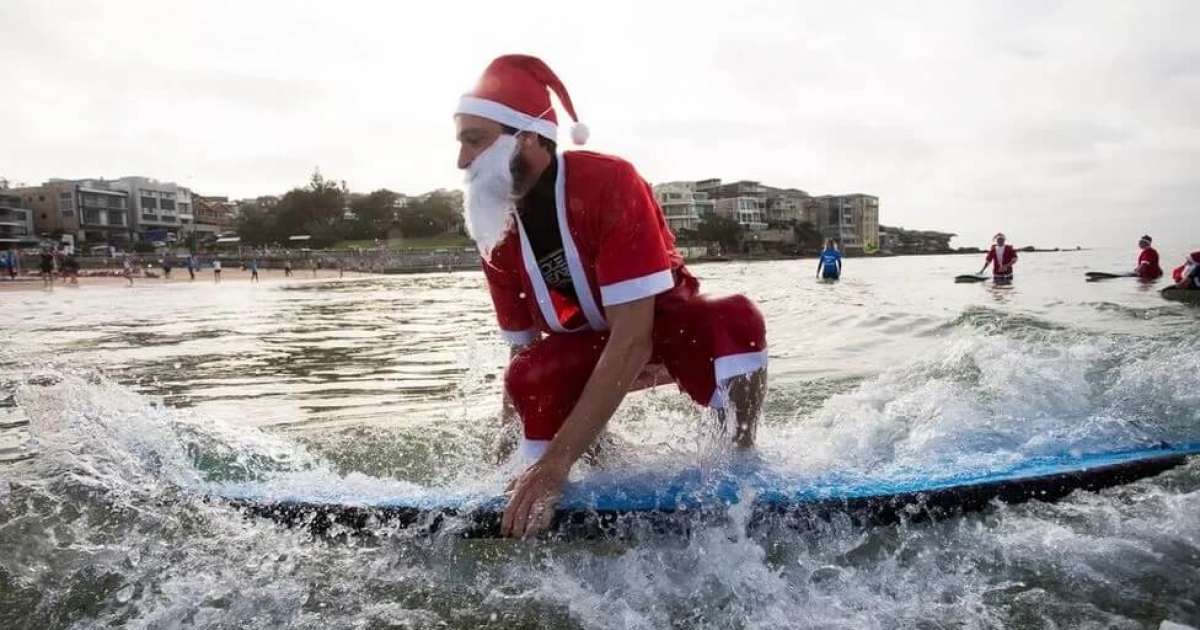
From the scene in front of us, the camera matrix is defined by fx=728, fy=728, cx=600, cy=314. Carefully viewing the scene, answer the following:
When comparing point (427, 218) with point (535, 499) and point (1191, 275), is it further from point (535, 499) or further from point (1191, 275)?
point (535, 499)

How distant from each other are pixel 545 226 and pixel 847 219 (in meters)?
143

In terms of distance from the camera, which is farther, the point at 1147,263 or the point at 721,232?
the point at 721,232

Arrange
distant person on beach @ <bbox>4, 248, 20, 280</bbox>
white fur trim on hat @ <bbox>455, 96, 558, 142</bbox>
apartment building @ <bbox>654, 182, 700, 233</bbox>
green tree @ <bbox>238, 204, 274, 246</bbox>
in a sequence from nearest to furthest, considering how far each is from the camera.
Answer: white fur trim on hat @ <bbox>455, 96, 558, 142</bbox>, distant person on beach @ <bbox>4, 248, 20, 280</bbox>, green tree @ <bbox>238, 204, 274, 246</bbox>, apartment building @ <bbox>654, 182, 700, 233</bbox>

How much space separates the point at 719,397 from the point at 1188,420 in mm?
2801

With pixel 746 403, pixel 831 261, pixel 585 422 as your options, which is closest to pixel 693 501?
pixel 585 422

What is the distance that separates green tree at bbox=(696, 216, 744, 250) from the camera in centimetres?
9844

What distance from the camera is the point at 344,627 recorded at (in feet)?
6.39

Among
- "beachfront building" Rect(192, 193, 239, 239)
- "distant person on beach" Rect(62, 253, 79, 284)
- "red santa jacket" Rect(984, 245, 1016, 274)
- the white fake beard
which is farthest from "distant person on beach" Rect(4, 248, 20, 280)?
"beachfront building" Rect(192, 193, 239, 239)

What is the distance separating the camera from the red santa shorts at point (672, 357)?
99.7 inches

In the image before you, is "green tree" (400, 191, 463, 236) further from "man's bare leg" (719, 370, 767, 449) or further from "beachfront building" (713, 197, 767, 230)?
"man's bare leg" (719, 370, 767, 449)

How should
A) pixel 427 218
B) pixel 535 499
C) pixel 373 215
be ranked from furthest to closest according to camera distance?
pixel 427 218, pixel 373 215, pixel 535 499

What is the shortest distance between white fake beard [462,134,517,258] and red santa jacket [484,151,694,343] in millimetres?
78

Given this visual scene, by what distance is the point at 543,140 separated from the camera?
252 centimetres

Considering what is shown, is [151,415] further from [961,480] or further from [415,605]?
[961,480]
